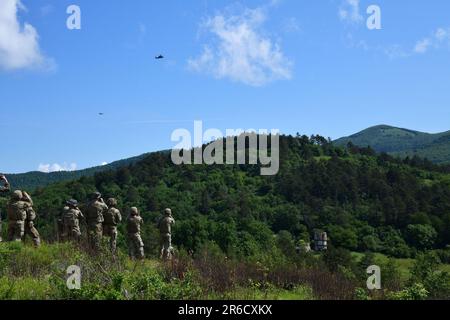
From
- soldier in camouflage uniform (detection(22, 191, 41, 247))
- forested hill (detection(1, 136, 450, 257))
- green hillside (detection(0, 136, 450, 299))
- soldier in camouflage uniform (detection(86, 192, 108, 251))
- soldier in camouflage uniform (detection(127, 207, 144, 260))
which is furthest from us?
forested hill (detection(1, 136, 450, 257))

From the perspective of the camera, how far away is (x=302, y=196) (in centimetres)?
12838

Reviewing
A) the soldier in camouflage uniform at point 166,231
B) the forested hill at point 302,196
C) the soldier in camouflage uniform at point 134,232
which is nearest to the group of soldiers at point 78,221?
the soldier in camouflage uniform at point 134,232

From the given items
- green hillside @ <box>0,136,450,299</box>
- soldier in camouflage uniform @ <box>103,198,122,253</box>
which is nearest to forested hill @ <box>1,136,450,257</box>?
green hillside @ <box>0,136,450,299</box>

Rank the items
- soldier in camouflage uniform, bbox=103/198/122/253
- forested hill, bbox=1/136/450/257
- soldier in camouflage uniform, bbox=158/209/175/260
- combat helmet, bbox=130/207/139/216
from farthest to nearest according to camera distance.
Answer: forested hill, bbox=1/136/450/257
soldier in camouflage uniform, bbox=158/209/175/260
combat helmet, bbox=130/207/139/216
soldier in camouflage uniform, bbox=103/198/122/253

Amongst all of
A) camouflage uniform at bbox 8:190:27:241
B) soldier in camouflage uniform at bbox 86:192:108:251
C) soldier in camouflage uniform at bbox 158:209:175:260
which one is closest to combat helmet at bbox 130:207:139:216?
soldier in camouflage uniform at bbox 86:192:108:251

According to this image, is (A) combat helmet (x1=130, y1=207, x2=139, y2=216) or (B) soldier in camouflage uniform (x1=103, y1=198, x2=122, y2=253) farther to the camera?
(A) combat helmet (x1=130, y1=207, x2=139, y2=216)

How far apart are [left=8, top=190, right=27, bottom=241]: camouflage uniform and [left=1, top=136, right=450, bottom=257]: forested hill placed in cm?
5408

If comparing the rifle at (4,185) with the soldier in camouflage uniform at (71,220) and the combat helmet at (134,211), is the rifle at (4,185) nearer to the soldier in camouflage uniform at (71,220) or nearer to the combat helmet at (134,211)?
the soldier in camouflage uniform at (71,220)

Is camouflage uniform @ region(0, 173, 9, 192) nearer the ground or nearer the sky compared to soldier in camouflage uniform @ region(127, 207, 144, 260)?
nearer the sky

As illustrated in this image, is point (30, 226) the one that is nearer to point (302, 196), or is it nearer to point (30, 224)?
point (30, 224)

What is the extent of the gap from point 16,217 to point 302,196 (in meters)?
114

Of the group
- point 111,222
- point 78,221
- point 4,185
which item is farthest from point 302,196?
point 4,185

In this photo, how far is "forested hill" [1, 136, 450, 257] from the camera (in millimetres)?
99125

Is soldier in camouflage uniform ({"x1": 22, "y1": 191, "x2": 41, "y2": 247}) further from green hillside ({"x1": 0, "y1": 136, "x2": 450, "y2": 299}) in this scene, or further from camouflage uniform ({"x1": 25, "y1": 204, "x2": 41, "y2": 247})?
green hillside ({"x1": 0, "y1": 136, "x2": 450, "y2": 299})
